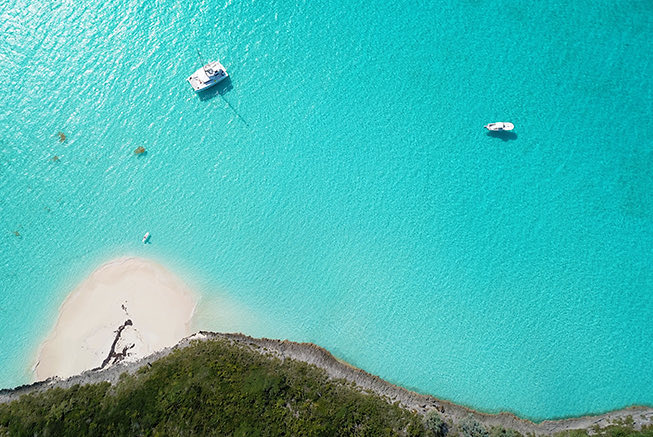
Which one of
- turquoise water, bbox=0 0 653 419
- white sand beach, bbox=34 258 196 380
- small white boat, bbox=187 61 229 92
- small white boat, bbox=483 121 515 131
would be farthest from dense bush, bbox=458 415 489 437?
small white boat, bbox=187 61 229 92

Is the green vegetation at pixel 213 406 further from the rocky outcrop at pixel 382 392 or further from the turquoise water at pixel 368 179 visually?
the turquoise water at pixel 368 179

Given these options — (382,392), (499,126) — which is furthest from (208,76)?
(382,392)

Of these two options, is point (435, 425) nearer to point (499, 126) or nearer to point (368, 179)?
point (368, 179)

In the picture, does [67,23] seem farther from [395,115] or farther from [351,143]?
[395,115]

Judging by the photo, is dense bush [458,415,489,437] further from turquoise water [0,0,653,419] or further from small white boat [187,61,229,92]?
small white boat [187,61,229,92]

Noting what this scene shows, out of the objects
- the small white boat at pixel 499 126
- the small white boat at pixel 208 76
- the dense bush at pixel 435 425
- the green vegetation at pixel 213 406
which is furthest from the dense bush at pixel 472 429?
the small white boat at pixel 208 76

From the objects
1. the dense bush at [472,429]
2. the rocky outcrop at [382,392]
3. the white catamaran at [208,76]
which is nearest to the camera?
the dense bush at [472,429]
